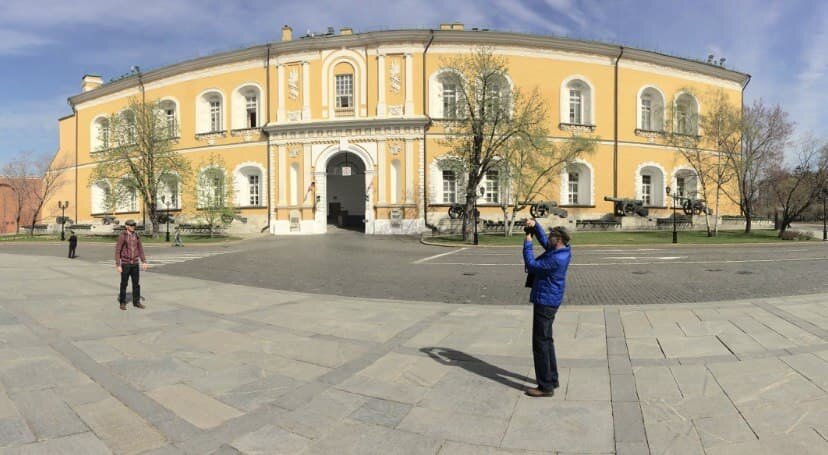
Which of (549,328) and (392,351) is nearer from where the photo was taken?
(549,328)

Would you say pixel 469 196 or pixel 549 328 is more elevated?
pixel 469 196

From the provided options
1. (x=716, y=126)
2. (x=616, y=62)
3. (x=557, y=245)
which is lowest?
(x=557, y=245)

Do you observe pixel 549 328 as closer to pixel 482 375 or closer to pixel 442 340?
pixel 482 375

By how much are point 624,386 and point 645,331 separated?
2.20m

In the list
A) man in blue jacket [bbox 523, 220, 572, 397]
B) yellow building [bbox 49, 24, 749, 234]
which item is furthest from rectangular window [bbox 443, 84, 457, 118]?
man in blue jacket [bbox 523, 220, 572, 397]

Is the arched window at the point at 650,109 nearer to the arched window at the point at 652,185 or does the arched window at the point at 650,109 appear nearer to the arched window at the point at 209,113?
the arched window at the point at 652,185

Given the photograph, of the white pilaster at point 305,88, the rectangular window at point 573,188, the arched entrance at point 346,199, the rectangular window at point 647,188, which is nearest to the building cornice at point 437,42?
the white pilaster at point 305,88

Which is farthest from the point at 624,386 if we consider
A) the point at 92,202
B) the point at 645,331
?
the point at 92,202

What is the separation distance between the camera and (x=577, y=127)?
1350 inches

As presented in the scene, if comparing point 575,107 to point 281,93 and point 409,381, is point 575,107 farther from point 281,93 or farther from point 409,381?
point 409,381

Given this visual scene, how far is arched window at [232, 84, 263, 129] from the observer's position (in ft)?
117

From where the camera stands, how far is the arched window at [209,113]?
37156mm

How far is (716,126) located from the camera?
2878 cm

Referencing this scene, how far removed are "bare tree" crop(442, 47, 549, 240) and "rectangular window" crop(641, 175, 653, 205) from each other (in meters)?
17.0
